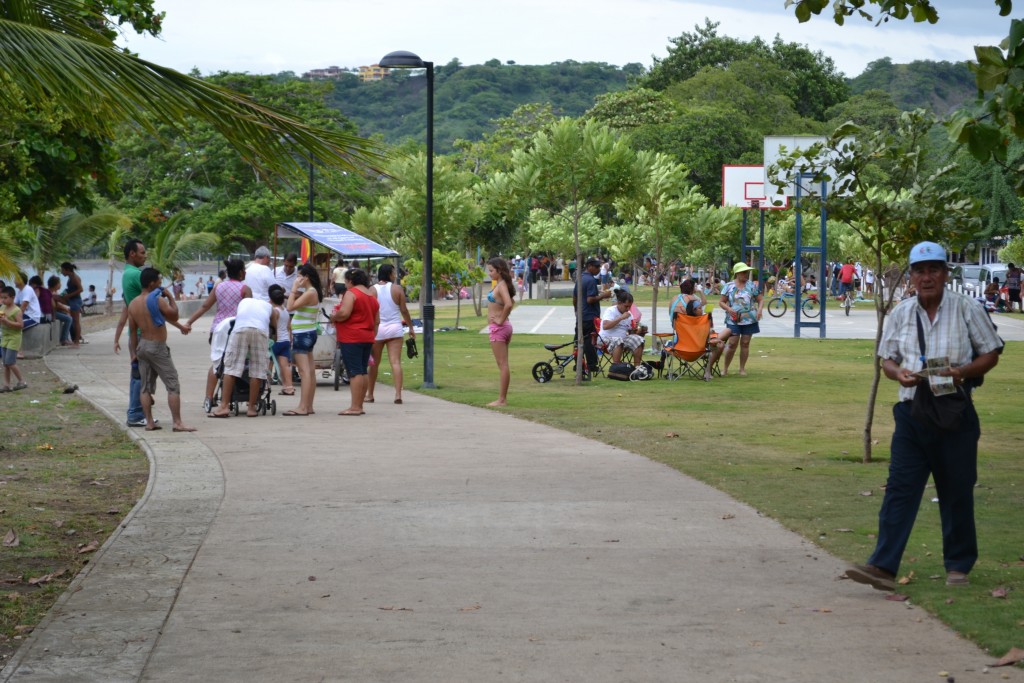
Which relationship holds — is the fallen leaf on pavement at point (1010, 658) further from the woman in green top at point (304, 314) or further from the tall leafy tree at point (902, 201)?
the woman in green top at point (304, 314)

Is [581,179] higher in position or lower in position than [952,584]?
higher

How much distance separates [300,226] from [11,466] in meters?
11.1

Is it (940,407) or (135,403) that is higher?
(940,407)

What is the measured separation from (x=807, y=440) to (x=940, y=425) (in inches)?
263

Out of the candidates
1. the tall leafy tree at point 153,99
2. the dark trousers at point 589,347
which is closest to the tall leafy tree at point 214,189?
the dark trousers at point 589,347

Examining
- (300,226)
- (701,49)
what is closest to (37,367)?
(300,226)

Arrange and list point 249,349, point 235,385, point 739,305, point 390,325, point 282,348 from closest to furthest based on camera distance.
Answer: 1. point 249,349
2. point 235,385
3. point 390,325
4. point 282,348
5. point 739,305

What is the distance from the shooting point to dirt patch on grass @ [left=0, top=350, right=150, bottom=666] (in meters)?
7.05

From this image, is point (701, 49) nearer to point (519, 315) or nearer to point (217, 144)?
point (217, 144)

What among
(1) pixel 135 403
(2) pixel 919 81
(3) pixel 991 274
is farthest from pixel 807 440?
(2) pixel 919 81

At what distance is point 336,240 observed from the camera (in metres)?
22.1

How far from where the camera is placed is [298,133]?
6656 mm

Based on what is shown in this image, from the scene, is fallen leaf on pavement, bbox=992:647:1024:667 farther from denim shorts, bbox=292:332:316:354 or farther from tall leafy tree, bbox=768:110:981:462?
denim shorts, bbox=292:332:316:354

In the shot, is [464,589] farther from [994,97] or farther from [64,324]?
[64,324]
